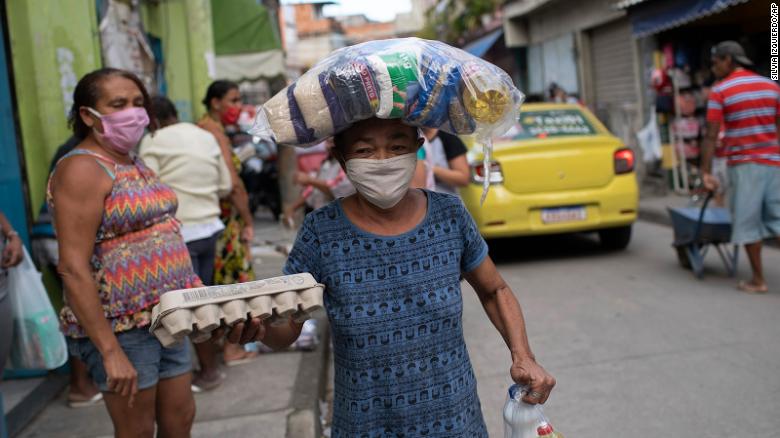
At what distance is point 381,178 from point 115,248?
1157 millimetres

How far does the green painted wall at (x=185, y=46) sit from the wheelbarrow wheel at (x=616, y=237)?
15.7 feet

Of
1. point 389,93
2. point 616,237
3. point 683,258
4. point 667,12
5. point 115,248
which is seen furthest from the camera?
point 667,12

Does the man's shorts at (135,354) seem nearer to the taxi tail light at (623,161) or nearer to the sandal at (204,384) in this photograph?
the sandal at (204,384)

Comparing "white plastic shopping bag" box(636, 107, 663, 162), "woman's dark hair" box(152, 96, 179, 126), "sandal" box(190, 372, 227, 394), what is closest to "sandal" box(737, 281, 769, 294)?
"sandal" box(190, 372, 227, 394)

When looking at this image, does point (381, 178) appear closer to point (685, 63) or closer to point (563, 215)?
point (563, 215)

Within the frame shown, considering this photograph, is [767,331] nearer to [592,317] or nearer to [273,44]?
[592,317]

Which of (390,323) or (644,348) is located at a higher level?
(390,323)

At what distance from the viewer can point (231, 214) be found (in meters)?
5.17

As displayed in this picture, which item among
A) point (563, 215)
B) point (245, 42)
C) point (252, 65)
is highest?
point (245, 42)

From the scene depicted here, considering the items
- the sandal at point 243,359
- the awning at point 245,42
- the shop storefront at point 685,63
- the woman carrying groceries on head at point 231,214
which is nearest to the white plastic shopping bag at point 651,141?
the shop storefront at point 685,63

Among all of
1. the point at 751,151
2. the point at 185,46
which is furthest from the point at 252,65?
the point at 751,151

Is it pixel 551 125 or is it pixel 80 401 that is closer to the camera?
pixel 80 401

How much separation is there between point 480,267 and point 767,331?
3803 millimetres

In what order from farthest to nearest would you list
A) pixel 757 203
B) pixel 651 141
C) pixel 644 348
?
1. pixel 651 141
2. pixel 757 203
3. pixel 644 348
